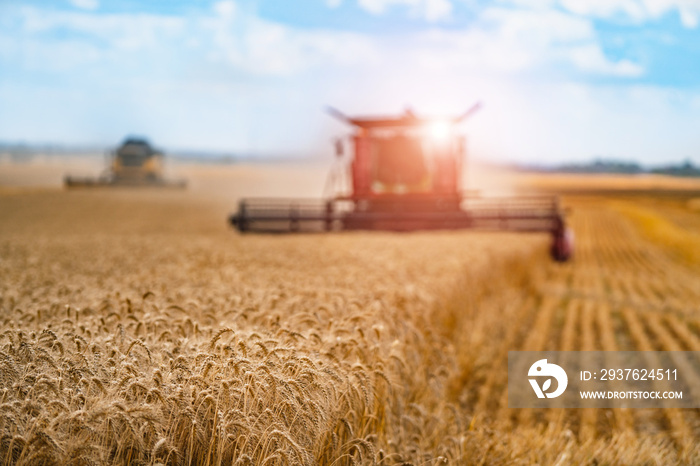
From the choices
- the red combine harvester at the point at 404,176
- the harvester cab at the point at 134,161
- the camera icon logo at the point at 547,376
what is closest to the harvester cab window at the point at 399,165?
the red combine harvester at the point at 404,176

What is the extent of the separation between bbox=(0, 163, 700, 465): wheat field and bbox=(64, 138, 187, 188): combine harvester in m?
37.2

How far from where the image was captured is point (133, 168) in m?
46.9

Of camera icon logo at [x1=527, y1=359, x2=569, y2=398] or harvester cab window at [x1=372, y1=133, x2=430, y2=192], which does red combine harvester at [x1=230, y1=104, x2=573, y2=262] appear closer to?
harvester cab window at [x1=372, y1=133, x2=430, y2=192]

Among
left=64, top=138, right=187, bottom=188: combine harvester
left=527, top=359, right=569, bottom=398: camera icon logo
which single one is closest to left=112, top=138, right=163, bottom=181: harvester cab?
left=64, top=138, right=187, bottom=188: combine harvester

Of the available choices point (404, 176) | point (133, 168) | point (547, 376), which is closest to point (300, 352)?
point (547, 376)

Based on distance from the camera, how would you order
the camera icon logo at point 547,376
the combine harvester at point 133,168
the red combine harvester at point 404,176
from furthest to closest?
the combine harvester at point 133,168 < the red combine harvester at point 404,176 < the camera icon logo at point 547,376

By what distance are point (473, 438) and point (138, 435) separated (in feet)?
8.38

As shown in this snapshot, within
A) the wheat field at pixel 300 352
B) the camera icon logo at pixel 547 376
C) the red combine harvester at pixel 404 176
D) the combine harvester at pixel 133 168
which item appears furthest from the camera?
the combine harvester at pixel 133 168

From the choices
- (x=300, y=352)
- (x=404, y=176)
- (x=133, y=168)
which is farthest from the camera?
(x=133, y=168)

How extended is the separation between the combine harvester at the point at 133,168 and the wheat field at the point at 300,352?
37204 mm

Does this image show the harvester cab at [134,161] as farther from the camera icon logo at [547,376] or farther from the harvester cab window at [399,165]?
the camera icon logo at [547,376]

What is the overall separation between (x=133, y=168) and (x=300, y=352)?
152 feet

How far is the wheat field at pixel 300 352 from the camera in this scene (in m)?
2.50

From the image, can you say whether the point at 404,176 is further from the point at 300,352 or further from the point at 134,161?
the point at 134,161
